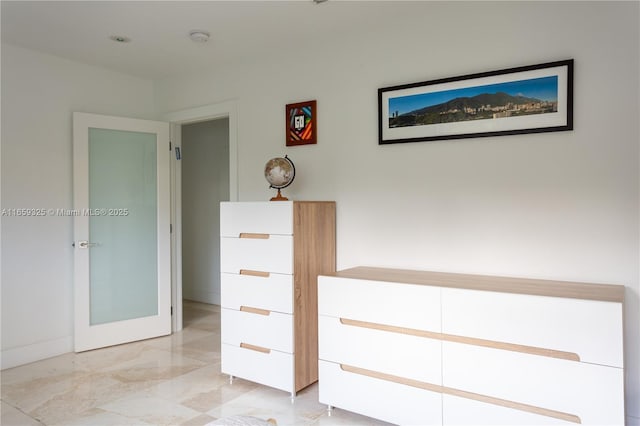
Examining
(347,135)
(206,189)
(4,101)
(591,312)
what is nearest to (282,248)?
(347,135)

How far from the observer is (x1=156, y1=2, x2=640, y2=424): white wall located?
2176 mm

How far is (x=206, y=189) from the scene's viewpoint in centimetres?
540

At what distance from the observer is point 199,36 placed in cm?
303

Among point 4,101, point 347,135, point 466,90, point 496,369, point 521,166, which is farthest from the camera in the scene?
point 4,101

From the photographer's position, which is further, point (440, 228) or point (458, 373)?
point (440, 228)

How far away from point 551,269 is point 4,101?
388 centimetres

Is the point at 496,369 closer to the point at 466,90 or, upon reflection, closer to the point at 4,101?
the point at 466,90

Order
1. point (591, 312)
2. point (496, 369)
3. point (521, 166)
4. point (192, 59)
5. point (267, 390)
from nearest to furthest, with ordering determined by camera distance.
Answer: point (591, 312) → point (496, 369) → point (521, 166) → point (267, 390) → point (192, 59)

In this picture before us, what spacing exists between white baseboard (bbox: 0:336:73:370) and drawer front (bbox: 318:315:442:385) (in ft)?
7.83

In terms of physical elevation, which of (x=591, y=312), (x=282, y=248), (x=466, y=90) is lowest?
(x=591, y=312)

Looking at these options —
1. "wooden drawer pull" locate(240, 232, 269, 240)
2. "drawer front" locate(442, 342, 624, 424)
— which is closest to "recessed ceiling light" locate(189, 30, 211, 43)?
"wooden drawer pull" locate(240, 232, 269, 240)

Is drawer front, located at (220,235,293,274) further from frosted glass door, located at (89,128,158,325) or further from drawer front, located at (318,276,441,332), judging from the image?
frosted glass door, located at (89,128,158,325)

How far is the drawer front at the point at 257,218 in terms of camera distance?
8.59ft

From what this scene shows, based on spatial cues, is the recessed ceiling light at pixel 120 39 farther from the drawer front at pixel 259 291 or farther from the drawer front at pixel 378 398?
the drawer front at pixel 378 398
